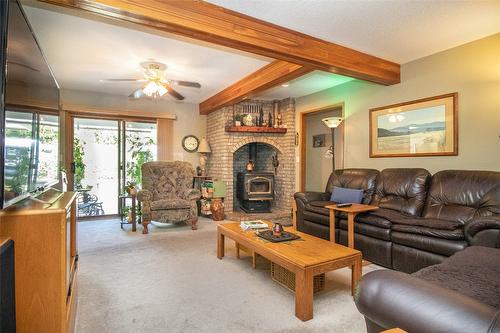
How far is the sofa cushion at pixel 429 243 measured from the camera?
2258 millimetres

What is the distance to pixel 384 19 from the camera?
8.06 feet

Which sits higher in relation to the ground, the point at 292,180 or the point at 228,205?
the point at 292,180

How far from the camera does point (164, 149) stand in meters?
5.71

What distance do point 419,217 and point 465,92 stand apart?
153 cm

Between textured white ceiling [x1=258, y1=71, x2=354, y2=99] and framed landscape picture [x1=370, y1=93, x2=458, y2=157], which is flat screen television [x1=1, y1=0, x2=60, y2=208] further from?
framed landscape picture [x1=370, y1=93, x2=458, y2=157]

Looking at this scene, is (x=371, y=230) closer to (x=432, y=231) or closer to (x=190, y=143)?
(x=432, y=231)

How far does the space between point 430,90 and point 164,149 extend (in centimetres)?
469

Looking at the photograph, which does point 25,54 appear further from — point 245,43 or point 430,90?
point 430,90

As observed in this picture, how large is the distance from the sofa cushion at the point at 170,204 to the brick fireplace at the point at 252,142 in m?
1.22

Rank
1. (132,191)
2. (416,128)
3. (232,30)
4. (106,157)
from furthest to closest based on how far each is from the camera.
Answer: (106,157) → (132,191) → (416,128) → (232,30)

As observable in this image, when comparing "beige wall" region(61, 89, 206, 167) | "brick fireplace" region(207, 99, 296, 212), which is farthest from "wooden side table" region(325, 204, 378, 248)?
"beige wall" region(61, 89, 206, 167)

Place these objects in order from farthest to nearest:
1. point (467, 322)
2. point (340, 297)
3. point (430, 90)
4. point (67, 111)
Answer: point (67, 111), point (430, 90), point (340, 297), point (467, 322)

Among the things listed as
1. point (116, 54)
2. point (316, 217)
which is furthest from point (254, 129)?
point (116, 54)

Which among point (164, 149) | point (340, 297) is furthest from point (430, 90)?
point (164, 149)
